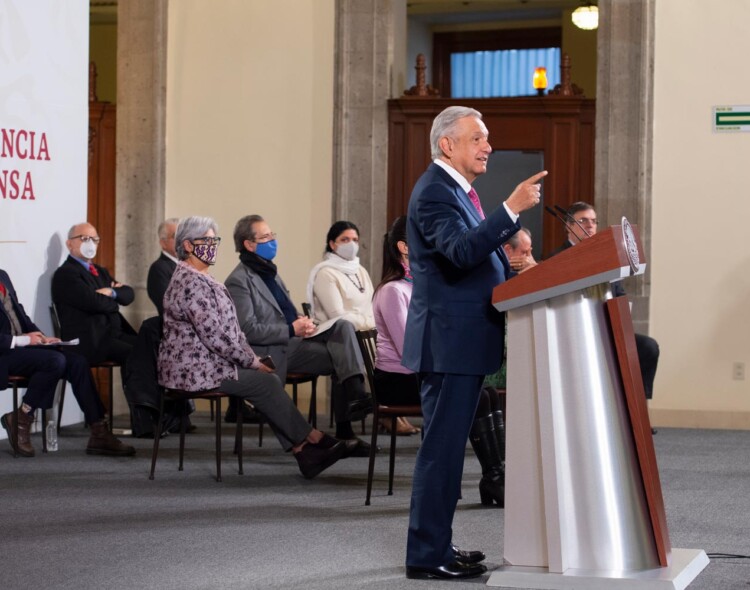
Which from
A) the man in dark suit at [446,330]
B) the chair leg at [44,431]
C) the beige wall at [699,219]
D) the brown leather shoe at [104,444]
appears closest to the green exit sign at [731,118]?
the beige wall at [699,219]

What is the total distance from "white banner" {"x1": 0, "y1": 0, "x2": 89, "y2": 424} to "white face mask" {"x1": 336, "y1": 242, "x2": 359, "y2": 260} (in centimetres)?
191

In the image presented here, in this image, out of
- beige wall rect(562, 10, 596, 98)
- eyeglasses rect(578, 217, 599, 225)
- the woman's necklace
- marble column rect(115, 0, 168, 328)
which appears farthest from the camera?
beige wall rect(562, 10, 596, 98)

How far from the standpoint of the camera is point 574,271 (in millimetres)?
3795

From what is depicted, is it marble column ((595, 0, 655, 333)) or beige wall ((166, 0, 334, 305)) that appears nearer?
marble column ((595, 0, 655, 333))

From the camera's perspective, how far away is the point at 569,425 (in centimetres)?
392

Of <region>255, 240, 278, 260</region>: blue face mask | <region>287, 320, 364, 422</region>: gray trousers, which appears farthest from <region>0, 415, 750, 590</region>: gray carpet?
<region>255, 240, 278, 260</region>: blue face mask

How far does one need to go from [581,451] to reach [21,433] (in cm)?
430

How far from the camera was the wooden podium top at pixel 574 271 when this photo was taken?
3725mm

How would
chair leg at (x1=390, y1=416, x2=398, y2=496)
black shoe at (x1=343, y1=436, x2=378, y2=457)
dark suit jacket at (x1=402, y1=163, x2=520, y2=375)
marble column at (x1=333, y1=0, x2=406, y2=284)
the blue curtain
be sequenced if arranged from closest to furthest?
dark suit jacket at (x1=402, y1=163, x2=520, y2=375) → chair leg at (x1=390, y1=416, x2=398, y2=496) → black shoe at (x1=343, y1=436, x2=378, y2=457) → marble column at (x1=333, y1=0, x2=406, y2=284) → the blue curtain

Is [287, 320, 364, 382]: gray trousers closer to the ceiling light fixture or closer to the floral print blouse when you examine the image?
the floral print blouse

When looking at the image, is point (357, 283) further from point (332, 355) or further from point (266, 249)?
point (266, 249)

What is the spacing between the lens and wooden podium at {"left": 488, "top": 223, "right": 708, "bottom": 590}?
387cm

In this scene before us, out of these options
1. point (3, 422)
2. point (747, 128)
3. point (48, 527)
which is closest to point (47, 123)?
point (3, 422)

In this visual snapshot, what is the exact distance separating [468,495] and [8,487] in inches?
88.4
